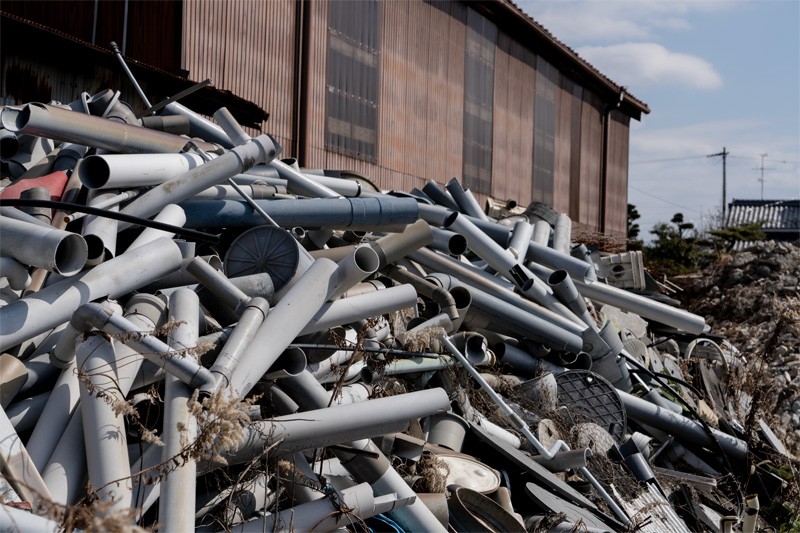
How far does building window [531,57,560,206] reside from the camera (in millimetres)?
17625

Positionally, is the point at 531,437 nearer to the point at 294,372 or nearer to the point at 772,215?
the point at 294,372

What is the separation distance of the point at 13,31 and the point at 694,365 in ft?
23.8

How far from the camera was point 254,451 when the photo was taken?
3275 mm

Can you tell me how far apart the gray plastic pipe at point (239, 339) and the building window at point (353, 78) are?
7.77m

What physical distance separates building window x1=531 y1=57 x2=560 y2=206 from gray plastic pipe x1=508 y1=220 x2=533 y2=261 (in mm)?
9860

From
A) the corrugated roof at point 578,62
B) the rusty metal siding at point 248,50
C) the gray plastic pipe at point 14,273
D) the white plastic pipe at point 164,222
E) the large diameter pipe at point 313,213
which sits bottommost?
the gray plastic pipe at point 14,273

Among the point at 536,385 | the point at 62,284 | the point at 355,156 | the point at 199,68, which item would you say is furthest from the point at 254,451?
the point at 355,156

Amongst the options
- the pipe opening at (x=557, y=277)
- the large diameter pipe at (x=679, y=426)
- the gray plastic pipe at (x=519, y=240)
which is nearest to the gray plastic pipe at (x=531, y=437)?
the large diameter pipe at (x=679, y=426)

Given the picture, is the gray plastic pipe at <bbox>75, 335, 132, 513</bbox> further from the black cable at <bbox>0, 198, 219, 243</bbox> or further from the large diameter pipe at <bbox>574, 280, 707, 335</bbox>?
the large diameter pipe at <bbox>574, 280, 707, 335</bbox>

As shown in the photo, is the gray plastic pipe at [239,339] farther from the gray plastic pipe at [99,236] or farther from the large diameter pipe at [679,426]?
the large diameter pipe at [679,426]

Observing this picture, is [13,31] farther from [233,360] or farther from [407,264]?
[233,360]

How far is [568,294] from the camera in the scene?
6.84 m

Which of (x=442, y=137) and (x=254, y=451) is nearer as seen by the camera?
(x=254, y=451)

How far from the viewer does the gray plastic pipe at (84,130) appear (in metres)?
4.63
